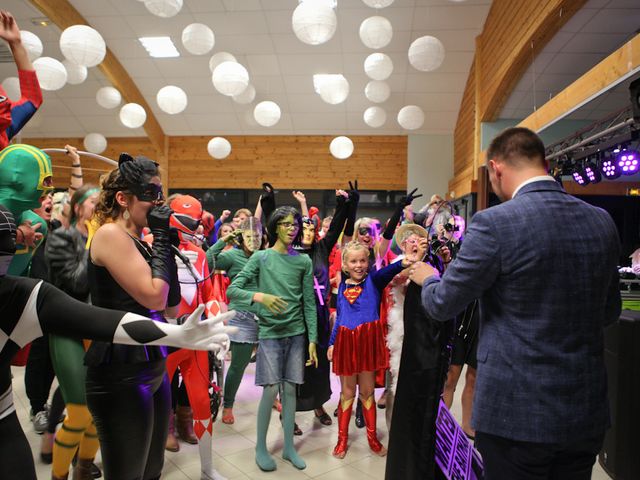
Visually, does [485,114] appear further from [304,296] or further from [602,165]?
[304,296]

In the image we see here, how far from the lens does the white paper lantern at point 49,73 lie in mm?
6242

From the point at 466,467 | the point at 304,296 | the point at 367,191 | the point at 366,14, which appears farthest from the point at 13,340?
the point at 367,191

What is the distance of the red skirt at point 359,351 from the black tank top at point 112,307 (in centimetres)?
160

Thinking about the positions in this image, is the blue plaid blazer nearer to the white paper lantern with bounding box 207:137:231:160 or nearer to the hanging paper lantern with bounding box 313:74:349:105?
the hanging paper lantern with bounding box 313:74:349:105

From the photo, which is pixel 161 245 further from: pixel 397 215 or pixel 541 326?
pixel 397 215

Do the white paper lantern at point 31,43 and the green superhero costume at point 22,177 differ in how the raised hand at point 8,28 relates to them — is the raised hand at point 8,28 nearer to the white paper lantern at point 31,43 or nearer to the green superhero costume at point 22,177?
the green superhero costume at point 22,177

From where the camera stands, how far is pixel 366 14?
27.6ft

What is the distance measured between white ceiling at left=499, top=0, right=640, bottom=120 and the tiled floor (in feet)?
17.5

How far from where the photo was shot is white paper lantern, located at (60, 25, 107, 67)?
5844 mm

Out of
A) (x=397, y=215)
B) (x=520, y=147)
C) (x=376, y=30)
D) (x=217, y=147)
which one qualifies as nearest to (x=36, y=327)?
(x=520, y=147)

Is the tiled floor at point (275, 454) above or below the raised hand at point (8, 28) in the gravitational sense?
below

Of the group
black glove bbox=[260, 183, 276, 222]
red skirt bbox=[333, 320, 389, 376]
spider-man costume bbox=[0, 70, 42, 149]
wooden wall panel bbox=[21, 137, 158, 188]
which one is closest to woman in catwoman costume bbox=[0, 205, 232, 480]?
spider-man costume bbox=[0, 70, 42, 149]

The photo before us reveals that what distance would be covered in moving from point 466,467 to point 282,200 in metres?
10.3

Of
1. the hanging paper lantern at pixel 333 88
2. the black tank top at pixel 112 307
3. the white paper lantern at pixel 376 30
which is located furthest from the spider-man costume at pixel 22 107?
the hanging paper lantern at pixel 333 88
